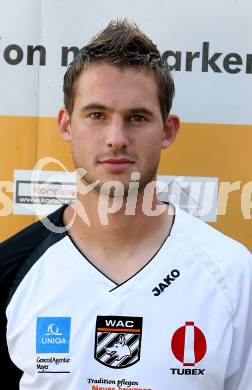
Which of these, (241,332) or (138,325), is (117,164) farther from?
(241,332)

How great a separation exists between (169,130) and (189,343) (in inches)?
23.1

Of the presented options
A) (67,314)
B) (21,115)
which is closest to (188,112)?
(21,115)

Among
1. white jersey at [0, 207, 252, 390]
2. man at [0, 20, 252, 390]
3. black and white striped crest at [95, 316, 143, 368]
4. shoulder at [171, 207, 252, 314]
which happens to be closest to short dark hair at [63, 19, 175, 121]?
man at [0, 20, 252, 390]

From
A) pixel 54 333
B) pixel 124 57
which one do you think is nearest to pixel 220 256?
pixel 54 333

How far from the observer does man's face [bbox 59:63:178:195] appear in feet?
5.15

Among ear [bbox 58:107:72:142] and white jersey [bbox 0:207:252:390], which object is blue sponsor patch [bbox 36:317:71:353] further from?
ear [bbox 58:107:72:142]

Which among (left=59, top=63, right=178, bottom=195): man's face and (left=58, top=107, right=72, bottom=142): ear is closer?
(left=59, top=63, right=178, bottom=195): man's face

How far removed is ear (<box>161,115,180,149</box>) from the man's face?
11cm

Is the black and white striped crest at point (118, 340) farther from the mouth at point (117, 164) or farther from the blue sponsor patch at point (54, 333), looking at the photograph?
the mouth at point (117, 164)

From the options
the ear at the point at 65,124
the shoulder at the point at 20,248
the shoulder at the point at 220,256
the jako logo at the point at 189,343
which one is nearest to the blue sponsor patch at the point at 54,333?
the shoulder at the point at 20,248

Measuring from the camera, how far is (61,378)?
1.55m

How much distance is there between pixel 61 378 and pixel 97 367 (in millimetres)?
92

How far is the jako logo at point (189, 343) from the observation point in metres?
1.56

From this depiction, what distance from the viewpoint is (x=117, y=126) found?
61.6 inches
